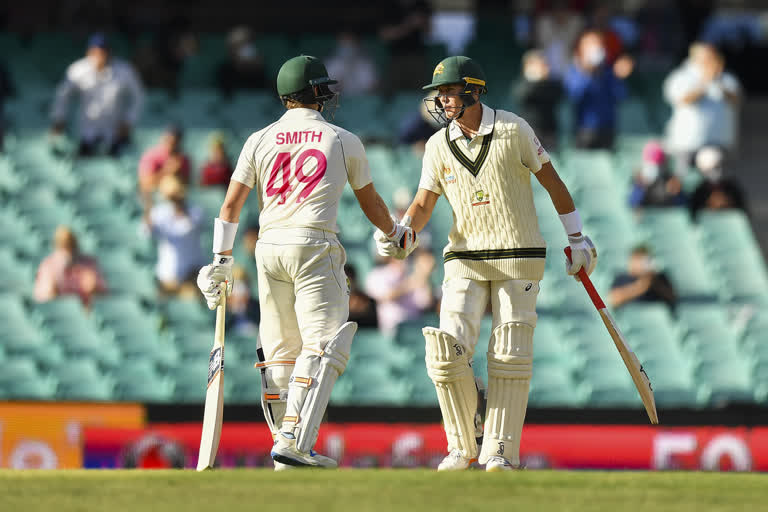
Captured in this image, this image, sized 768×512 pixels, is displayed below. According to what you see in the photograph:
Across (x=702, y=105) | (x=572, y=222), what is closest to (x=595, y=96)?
(x=702, y=105)

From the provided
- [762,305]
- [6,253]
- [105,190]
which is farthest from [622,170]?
[6,253]

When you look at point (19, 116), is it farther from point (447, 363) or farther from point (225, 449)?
point (447, 363)

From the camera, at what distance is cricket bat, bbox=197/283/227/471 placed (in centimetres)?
741

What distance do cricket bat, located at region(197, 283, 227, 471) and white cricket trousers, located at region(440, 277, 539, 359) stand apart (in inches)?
50.2

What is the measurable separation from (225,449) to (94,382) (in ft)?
5.24

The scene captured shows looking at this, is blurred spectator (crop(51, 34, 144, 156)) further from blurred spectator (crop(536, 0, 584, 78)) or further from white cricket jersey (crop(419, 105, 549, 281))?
white cricket jersey (crop(419, 105, 549, 281))

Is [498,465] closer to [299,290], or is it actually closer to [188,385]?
[299,290]

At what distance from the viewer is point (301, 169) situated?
7363 mm

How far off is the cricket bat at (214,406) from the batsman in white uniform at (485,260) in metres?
1.05

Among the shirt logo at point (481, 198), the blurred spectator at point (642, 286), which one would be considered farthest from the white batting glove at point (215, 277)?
the blurred spectator at point (642, 286)

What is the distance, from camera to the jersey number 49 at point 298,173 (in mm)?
A: 7348

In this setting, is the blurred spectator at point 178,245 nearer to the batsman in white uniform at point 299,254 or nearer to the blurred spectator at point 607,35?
the blurred spectator at point 607,35

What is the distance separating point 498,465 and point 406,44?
10221 mm

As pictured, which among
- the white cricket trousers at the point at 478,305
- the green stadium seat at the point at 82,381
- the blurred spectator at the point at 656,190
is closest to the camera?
the white cricket trousers at the point at 478,305
